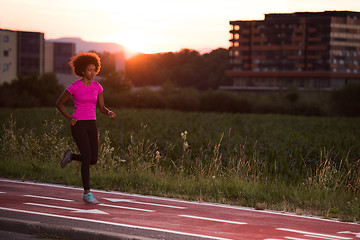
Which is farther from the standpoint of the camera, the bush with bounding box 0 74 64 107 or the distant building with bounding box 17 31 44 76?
the distant building with bounding box 17 31 44 76

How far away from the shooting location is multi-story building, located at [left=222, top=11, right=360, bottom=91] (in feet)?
504

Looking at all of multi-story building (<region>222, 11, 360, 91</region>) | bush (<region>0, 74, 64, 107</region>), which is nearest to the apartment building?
bush (<region>0, 74, 64, 107</region>)

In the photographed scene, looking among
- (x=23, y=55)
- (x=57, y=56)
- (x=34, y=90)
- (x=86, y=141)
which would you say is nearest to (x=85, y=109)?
(x=86, y=141)

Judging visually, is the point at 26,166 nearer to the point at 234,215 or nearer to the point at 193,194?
the point at 193,194

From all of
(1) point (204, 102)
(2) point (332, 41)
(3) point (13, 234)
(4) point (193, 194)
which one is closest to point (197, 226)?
(3) point (13, 234)

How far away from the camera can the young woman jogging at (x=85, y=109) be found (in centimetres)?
799

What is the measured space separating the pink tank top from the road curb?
1816 millimetres

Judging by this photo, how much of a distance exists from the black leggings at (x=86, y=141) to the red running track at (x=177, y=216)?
0.53 meters

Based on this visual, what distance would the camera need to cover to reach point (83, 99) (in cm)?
797

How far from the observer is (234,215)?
7.74 metres

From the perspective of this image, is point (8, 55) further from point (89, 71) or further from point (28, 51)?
point (89, 71)

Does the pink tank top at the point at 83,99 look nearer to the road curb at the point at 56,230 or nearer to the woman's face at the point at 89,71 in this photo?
the woman's face at the point at 89,71

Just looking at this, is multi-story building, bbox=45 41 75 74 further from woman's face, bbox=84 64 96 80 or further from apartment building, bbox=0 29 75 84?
woman's face, bbox=84 64 96 80

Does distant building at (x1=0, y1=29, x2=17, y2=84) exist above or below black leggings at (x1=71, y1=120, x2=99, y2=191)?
above
